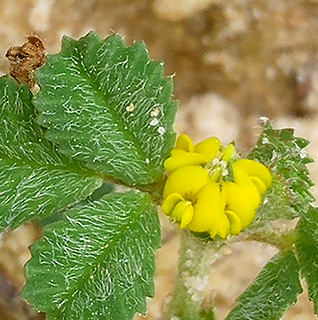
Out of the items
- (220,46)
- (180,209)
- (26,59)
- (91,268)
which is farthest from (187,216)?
(220,46)

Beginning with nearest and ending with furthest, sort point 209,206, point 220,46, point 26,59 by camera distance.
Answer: point 209,206, point 26,59, point 220,46

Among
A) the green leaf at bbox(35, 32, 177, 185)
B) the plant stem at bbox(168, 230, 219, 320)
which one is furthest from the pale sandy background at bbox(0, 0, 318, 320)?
the green leaf at bbox(35, 32, 177, 185)

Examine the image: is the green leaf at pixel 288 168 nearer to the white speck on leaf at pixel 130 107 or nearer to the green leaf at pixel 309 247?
the green leaf at pixel 309 247

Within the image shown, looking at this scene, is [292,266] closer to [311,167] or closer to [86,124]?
[86,124]

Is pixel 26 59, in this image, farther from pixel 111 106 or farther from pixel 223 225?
pixel 223 225

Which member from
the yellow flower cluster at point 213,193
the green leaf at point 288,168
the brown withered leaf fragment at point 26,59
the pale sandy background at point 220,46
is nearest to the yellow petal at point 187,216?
the yellow flower cluster at point 213,193

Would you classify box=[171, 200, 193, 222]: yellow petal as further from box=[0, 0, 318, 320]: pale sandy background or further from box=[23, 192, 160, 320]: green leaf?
box=[0, 0, 318, 320]: pale sandy background

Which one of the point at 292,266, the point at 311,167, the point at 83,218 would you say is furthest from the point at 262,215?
the point at 311,167
